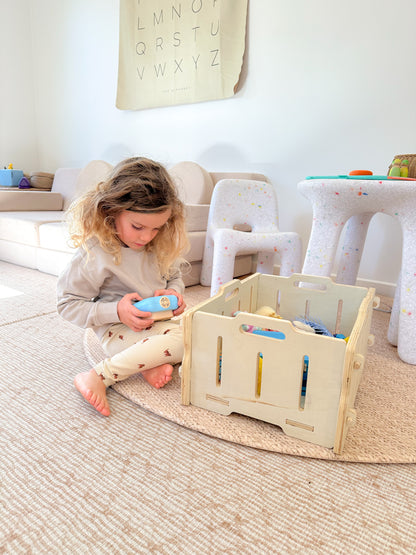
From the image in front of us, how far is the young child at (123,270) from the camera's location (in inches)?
33.1

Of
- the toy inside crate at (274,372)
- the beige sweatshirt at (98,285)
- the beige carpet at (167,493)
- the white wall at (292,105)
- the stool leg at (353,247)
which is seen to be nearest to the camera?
the beige carpet at (167,493)

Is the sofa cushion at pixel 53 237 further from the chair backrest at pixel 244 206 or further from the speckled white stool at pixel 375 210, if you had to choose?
the speckled white stool at pixel 375 210

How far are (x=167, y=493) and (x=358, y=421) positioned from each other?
1.45 ft

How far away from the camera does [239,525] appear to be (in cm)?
54

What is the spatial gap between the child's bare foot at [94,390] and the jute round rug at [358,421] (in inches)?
2.3

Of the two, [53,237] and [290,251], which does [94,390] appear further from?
[53,237]

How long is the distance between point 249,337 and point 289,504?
286mm

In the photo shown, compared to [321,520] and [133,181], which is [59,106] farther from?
[321,520]

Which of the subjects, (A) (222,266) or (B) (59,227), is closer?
(A) (222,266)

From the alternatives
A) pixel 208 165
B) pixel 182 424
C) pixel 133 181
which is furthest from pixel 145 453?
pixel 208 165

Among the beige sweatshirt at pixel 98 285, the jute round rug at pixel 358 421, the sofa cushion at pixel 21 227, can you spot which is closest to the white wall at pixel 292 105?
the sofa cushion at pixel 21 227

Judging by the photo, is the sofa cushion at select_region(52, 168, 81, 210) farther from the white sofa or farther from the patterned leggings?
the patterned leggings

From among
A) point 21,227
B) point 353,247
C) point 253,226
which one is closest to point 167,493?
point 353,247

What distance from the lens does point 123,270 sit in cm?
95
